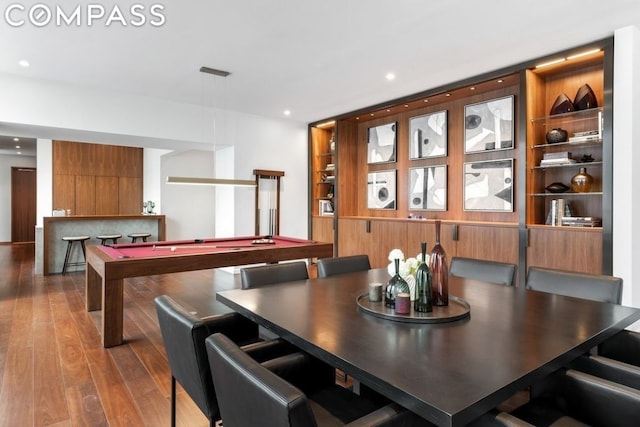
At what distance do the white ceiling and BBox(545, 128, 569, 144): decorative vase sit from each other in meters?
0.85

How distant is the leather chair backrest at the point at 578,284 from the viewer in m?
2.24

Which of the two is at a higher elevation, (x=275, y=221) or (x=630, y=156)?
(x=630, y=156)

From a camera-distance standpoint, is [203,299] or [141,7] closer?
[141,7]

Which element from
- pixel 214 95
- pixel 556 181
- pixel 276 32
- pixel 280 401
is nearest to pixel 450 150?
pixel 556 181

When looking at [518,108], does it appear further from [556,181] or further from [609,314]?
[609,314]

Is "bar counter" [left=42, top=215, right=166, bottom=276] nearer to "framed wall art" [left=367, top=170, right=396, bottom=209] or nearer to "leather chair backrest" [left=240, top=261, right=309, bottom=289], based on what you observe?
"framed wall art" [left=367, top=170, right=396, bottom=209]

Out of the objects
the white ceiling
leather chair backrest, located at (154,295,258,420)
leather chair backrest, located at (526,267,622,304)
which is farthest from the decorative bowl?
leather chair backrest, located at (154,295,258,420)

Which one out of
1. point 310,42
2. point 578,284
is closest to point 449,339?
point 578,284

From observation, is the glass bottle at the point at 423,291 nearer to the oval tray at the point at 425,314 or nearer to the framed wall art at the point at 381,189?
the oval tray at the point at 425,314

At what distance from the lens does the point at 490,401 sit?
3.51 ft

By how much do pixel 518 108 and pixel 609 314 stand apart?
11.4 ft

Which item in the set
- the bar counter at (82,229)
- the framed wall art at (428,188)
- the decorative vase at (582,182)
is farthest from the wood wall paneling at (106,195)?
the decorative vase at (582,182)

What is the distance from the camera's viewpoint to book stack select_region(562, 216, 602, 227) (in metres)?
3.86

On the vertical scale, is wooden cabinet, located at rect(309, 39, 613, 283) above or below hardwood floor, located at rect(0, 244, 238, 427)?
above
